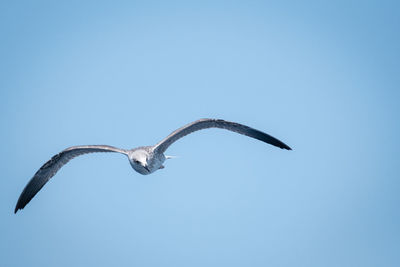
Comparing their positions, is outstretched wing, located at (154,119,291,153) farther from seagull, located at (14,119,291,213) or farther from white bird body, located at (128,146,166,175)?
white bird body, located at (128,146,166,175)

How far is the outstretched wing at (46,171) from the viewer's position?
12367mm

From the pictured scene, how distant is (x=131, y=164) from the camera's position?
A: 11547mm

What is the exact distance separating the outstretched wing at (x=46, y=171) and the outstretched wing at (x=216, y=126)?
6.92 ft

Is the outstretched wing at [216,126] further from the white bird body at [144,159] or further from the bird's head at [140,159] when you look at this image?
the bird's head at [140,159]

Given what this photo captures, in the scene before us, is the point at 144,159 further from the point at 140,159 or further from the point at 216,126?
the point at 216,126

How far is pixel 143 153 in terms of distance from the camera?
445 inches

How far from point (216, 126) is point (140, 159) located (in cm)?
242

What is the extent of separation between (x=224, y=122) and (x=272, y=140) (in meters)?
1.57

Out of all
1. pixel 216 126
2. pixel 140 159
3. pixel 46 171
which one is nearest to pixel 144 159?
pixel 140 159

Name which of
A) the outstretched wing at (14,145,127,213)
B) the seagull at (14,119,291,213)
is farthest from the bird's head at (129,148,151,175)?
the outstretched wing at (14,145,127,213)

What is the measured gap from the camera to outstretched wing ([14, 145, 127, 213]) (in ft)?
40.6

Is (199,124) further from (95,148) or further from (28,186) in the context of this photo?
(28,186)

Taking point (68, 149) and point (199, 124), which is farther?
point (68, 149)

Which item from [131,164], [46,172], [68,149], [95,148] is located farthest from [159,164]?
[46,172]
